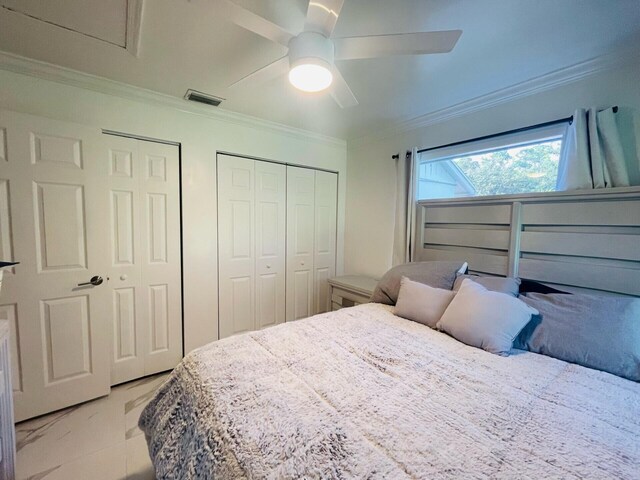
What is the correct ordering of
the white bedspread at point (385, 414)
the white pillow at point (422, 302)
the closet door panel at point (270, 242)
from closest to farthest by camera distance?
the white bedspread at point (385, 414) < the white pillow at point (422, 302) < the closet door panel at point (270, 242)

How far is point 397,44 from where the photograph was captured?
1.23m

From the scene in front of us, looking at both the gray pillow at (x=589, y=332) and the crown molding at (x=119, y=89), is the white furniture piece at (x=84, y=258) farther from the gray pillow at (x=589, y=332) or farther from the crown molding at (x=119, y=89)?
the gray pillow at (x=589, y=332)

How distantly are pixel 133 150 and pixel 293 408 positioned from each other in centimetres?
231

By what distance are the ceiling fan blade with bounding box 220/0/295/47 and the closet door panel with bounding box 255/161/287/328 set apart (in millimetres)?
1656

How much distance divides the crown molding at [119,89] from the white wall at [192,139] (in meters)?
0.02

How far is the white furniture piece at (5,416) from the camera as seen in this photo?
1181 millimetres

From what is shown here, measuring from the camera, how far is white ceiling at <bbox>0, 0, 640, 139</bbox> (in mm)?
1293

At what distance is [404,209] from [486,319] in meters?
1.40

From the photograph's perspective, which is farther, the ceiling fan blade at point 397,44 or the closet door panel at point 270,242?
the closet door panel at point 270,242

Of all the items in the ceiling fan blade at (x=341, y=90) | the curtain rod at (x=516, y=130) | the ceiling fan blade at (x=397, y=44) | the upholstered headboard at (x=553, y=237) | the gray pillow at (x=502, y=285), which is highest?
the ceiling fan blade at (x=397, y=44)

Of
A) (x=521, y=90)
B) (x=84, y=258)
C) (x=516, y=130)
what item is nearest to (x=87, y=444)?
(x=84, y=258)

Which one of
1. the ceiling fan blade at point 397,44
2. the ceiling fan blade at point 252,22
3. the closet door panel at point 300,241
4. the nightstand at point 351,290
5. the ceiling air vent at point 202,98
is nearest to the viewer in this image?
the ceiling fan blade at point 252,22

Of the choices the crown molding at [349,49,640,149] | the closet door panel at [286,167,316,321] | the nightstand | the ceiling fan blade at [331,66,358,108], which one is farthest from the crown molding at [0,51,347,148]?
the nightstand

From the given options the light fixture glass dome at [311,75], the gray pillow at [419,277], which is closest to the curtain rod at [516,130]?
the gray pillow at [419,277]
